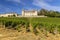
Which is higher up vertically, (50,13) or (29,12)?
(29,12)

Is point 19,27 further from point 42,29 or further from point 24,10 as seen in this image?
point 24,10

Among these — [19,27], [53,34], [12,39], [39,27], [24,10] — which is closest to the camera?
[12,39]

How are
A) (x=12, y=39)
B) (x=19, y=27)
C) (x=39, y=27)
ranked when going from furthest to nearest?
(x=19, y=27), (x=39, y=27), (x=12, y=39)

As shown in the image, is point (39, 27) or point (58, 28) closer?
point (58, 28)

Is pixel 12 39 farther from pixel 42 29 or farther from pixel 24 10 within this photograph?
pixel 24 10

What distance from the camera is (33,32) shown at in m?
14.4

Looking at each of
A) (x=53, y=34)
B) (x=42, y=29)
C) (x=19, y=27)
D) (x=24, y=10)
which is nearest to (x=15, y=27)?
(x=19, y=27)

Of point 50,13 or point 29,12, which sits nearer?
point 29,12

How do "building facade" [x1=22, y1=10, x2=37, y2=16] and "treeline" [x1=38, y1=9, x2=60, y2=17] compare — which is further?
"building facade" [x1=22, y1=10, x2=37, y2=16]

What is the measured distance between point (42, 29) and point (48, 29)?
1.88 ft

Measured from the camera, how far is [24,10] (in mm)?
54062

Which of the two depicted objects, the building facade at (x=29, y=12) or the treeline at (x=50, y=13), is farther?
the building facade at (x=29, y=12)

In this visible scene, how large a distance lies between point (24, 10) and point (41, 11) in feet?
31.5

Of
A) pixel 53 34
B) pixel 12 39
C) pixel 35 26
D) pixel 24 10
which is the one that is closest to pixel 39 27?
pixel 35 26
